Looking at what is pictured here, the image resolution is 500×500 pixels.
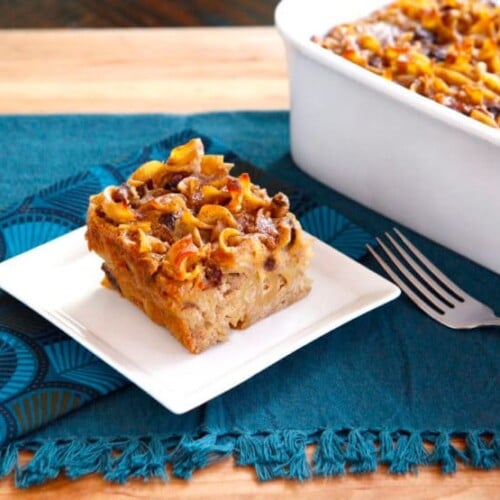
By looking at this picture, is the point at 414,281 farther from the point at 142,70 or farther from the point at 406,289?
the point at 142,70

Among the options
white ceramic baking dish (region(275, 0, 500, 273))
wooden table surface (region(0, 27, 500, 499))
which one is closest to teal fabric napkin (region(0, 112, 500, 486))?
white ceramic baking dish (region(275, 0, 500, 273))

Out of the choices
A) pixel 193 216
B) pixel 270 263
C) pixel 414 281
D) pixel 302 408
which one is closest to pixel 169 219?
pixel 193 216

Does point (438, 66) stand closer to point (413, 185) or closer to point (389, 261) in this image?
point (413, 185)

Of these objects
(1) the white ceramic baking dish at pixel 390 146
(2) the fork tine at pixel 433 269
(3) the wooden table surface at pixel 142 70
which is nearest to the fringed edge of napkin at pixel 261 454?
(2) the fork tine at pixel 433 269

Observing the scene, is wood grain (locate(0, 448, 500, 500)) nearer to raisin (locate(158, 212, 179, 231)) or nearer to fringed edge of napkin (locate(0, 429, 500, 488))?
fringed edge of napkin (locate(0, 429, 500, 488))

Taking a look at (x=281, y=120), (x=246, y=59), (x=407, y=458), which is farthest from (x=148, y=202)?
(x=246, y=59)
